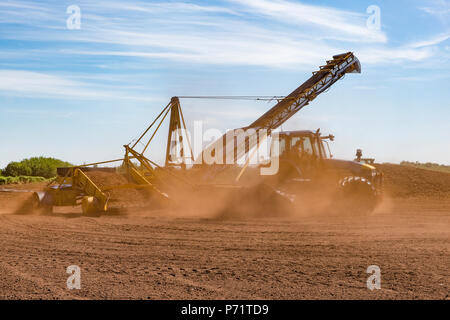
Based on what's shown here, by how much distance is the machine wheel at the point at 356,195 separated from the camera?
602 inches

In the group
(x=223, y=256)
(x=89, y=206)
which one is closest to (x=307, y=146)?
(x=89, y=206)

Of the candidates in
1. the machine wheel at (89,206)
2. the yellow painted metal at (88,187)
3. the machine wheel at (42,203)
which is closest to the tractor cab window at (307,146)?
the yellow painted metal at (88,187)

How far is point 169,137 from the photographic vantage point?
55.7 ft

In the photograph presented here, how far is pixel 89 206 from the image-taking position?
595 inches

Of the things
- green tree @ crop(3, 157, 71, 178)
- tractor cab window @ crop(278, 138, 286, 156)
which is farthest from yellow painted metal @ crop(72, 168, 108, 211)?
green tree @ crop(3, 157, 71, 178)

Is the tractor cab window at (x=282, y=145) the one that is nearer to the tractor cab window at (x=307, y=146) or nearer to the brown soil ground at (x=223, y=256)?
the tractor cab window at (x=307, y=146)

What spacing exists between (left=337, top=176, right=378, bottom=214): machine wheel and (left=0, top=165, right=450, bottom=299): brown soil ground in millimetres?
783

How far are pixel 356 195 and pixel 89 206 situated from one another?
8659 millimetres

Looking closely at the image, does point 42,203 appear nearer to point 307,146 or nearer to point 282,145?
point 282,145

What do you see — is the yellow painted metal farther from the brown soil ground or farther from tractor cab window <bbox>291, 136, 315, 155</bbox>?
tractor cab window <bbox>291, 136, 315, 155</bbox>

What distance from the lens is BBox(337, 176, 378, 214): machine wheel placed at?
1529 centimetres

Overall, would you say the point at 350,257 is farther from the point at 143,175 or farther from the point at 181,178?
the point at 143,175

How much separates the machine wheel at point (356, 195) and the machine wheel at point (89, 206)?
310 inches
